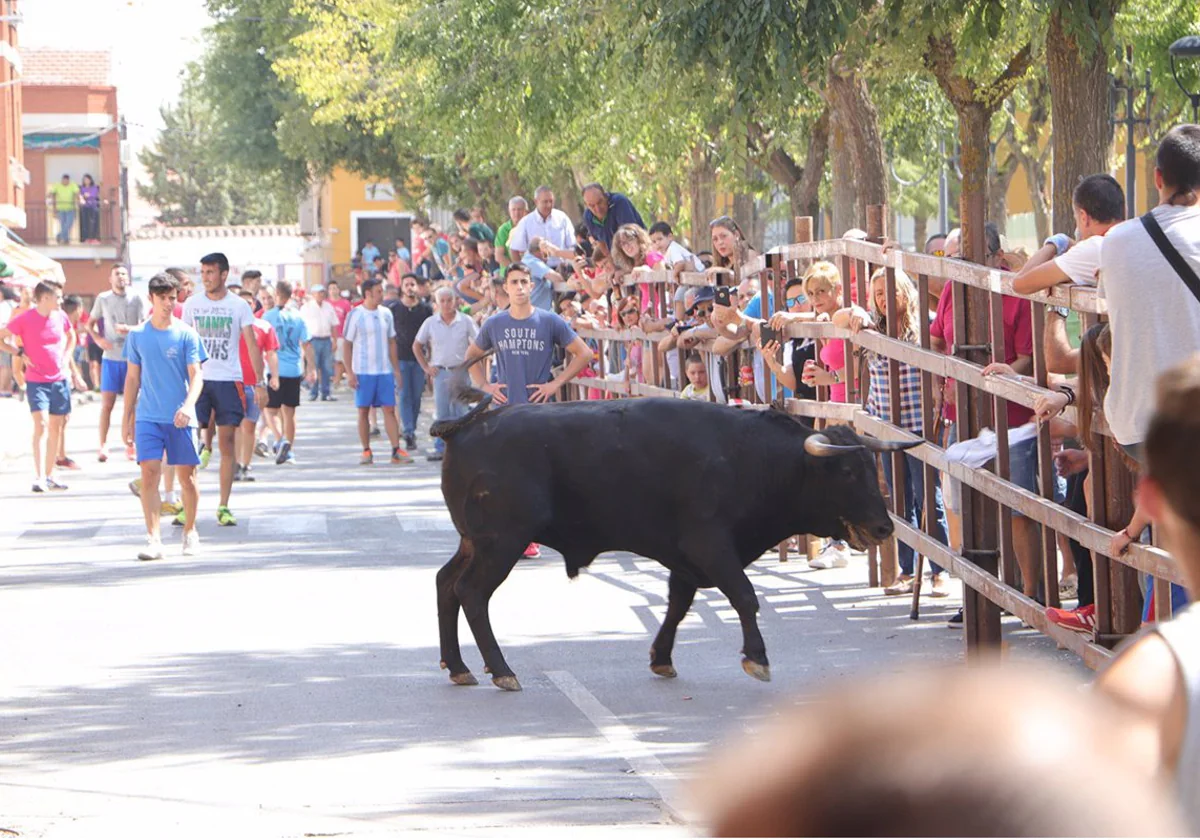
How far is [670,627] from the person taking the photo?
9.23 metres

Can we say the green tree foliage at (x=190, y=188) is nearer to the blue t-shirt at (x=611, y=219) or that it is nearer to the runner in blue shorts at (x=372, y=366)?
the runner in blue shorts at (x=372, y=366)

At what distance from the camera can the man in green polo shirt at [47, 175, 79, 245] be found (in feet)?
238

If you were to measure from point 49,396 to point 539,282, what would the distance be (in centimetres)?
502

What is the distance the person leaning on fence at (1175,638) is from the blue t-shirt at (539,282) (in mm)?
18240

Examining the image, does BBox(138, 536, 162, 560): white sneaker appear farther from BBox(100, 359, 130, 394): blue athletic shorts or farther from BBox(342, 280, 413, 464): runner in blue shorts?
BBox(342, 280, 413, 464): runner in blue shorts

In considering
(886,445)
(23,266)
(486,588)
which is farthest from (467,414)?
(23,266)

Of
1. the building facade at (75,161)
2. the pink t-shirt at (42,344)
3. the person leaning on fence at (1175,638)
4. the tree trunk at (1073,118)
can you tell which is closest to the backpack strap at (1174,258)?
the person leaning on fence at (1175,638)

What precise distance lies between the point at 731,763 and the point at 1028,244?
53298 millimetres

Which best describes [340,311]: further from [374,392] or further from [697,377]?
[697,377]

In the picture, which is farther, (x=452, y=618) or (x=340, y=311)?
(x=340, y=311)

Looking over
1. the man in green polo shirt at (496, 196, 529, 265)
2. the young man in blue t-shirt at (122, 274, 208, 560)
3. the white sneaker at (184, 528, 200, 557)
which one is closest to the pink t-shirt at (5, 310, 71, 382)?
the man in green polo shirt at (496, 196, 529, 265)

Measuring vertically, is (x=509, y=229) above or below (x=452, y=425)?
above

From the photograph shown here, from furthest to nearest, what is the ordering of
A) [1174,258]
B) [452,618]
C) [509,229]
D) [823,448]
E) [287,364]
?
1. [287,364]
2. [509,229]
3. [452,618]
4. [823,448]
5. [1174,258]

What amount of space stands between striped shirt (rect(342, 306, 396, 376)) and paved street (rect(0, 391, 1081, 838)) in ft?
24.0
